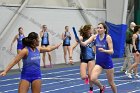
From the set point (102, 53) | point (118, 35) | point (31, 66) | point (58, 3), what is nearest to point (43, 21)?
point (58, 3)

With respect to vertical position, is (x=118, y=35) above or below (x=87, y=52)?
above

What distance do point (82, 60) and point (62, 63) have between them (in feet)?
35.6

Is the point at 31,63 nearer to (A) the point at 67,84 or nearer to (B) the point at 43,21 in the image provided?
(A) the point at 67,84

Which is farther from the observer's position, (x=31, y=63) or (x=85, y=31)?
(x=85, y=31)

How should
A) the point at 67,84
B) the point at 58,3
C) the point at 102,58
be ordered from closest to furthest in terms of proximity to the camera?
1. the point at 102,58
2. the point at 67,84
3. the point at 58,3

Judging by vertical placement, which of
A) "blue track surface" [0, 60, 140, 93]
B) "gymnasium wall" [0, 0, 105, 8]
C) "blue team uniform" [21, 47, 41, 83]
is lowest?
"blue track surface" [0, 60, 140, 93]

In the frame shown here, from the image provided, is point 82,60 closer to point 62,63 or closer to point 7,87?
point 7,87

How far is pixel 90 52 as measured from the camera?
9938 millimetres

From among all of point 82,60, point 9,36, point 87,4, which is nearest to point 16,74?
point 9,36

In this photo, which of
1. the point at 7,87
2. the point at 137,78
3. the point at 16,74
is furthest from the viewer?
the point at 16,74

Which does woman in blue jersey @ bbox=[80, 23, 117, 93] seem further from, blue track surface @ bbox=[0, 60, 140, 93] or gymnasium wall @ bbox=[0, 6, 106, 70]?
gymnasium wall @ bbox=[0, 6, 106, 70]

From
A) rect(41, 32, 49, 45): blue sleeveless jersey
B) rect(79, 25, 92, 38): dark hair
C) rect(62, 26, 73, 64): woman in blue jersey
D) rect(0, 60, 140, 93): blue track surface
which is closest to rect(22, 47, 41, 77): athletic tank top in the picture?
rect(79, 25, 92, 38): dark hair

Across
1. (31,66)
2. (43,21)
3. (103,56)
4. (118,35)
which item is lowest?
(31,66)

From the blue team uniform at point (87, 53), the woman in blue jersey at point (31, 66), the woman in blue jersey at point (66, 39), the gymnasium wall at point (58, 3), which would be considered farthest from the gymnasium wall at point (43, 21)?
the woman in blue jersey at point (31, 66)
